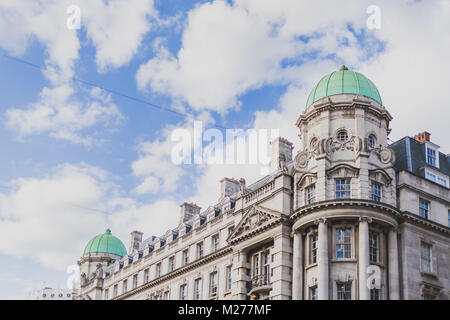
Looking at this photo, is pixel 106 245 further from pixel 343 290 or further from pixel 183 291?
pixel 343 290

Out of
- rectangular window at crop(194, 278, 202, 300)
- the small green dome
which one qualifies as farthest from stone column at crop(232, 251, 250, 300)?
the small green dome

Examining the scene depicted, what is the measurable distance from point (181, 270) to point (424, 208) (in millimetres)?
25044

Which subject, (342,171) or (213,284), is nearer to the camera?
(342,171)

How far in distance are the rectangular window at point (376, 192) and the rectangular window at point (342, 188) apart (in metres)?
1.71

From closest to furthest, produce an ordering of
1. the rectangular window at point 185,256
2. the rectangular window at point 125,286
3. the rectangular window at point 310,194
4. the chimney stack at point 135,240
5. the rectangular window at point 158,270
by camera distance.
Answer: the rectangular window at point 310,194 → the rectangular window at point 185,256 → the rectangular window at point 158,270 → the rectangular window at point 125,286 → the chimney stack at point 135,240

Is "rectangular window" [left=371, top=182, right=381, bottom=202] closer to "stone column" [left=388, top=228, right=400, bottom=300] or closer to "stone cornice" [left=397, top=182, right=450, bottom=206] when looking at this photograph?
Answer: "stone cornice" [left=397, top=182, right=450, bottom=206]

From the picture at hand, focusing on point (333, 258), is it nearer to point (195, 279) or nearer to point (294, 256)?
point (294, 256)

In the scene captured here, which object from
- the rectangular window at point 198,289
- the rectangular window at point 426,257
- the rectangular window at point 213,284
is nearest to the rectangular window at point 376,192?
the rectangular window at point 426,257

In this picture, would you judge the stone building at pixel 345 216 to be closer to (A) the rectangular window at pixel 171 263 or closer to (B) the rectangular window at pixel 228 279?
(B) the rectangular window at pixel 228 279

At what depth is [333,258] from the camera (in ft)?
157

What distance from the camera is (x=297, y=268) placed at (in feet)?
163

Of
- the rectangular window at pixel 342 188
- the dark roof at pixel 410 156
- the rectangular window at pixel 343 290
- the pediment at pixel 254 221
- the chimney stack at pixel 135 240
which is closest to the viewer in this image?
the rectangular window at pixel 343 290

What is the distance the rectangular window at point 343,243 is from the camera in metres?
47.8

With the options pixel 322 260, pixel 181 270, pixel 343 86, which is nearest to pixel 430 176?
pixel 343 86
